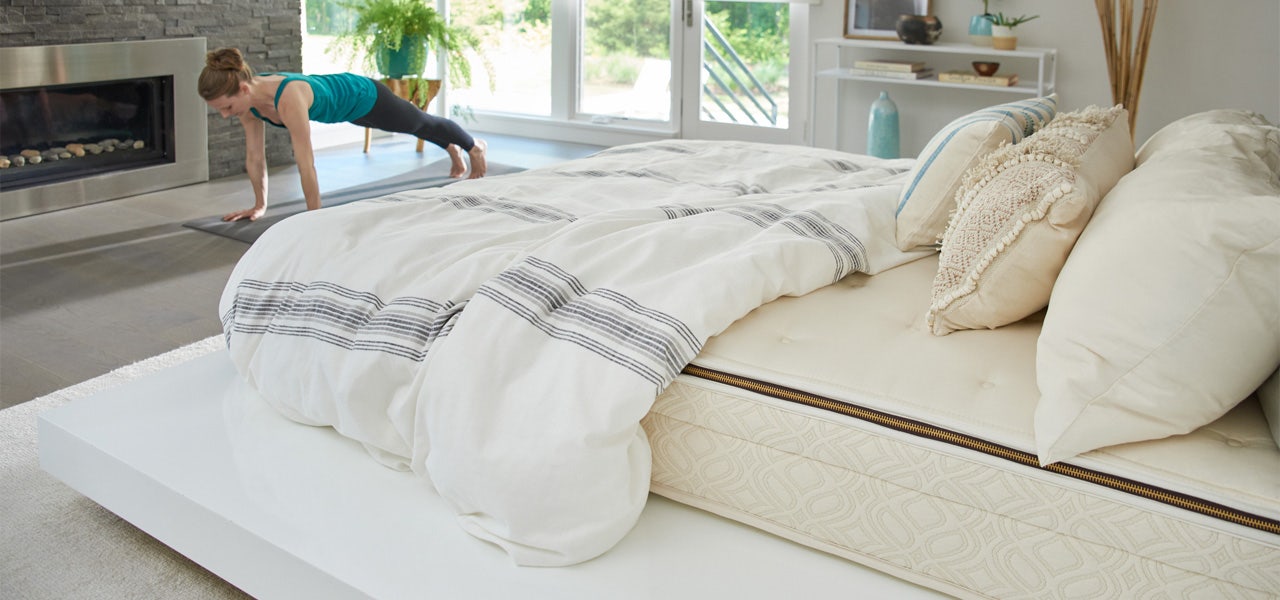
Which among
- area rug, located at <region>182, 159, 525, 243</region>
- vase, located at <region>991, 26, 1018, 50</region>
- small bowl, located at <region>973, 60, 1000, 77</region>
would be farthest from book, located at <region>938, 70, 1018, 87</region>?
area rug, located at <region>182, 159, 525, 243</region>

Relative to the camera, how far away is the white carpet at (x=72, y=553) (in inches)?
75.7

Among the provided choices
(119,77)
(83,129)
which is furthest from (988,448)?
(83,129)

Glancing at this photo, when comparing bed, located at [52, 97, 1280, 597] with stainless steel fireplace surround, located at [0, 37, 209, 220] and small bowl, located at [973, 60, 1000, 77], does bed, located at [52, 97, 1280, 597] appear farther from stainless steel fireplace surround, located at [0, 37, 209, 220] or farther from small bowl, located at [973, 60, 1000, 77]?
stainless steel fireplace surround, located at [0, 37, 209, 220]

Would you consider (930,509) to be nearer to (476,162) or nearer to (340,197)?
(340,197)

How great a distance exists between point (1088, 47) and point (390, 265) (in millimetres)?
3989

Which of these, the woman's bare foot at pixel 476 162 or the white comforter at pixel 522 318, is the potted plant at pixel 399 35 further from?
the white comforter at pixel 522 318

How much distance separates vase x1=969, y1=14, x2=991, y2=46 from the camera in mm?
4875

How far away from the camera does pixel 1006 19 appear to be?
197 inches

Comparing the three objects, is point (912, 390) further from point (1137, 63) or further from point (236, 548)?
point (1137, 63)

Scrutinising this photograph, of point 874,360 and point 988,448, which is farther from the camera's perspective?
point 874,360

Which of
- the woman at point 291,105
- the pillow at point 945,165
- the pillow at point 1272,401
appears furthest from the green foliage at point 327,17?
the pillow at point 1272,401

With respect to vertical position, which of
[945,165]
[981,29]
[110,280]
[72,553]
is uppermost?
[981,29]

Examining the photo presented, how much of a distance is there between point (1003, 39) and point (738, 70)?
68.4 inches

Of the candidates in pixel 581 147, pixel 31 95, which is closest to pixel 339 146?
pixel 581 147
